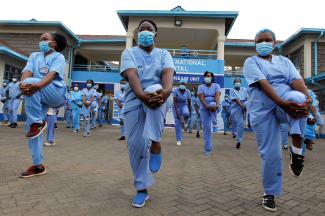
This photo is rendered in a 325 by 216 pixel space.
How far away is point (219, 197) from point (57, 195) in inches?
69.5

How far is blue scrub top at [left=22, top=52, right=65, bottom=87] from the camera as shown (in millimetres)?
3889

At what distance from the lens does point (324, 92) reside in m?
16.7

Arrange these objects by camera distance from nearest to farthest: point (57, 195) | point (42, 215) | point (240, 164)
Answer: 1. point (42, 215)
2. point (57, 195)
3. point (240, 164)

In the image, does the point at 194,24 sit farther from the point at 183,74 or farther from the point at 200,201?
the point at 200,201

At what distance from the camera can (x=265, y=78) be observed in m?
3.00

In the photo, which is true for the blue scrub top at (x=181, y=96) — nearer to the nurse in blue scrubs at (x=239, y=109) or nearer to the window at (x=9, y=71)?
the nurse in blue scrubs at (x=239, y=109)

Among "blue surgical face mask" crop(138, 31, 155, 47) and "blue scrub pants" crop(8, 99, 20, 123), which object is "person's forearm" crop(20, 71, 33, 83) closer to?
"blue surgical face mask" crop(138, 31, 155, 47)

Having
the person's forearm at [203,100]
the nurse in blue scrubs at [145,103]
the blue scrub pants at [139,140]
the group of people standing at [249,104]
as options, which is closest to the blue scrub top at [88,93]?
the person's forearm at [203,100]

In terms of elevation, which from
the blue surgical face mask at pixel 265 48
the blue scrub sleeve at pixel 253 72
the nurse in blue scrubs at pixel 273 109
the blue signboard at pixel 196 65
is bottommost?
the nurse in blue scrubs at pixel 273 109

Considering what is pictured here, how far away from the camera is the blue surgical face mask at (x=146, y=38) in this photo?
309cm

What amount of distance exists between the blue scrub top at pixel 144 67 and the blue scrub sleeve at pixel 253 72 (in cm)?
83

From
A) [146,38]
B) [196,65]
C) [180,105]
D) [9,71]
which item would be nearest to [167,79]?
[146,38]

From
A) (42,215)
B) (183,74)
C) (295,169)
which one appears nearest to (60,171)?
(42,215)


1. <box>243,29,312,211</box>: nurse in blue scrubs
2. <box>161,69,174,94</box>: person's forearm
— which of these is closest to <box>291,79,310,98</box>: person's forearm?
<box>243,29,312,211</box>: nurse in blue scrubs
